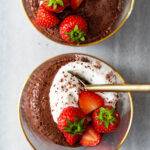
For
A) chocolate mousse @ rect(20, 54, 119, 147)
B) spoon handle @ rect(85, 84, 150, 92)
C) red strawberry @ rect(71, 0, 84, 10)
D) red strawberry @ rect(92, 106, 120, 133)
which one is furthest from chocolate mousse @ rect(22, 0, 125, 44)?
red strawberry @ rect(92, 106, 120, 133)

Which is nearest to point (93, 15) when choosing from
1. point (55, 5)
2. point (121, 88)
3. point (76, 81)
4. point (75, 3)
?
point (75, 3)

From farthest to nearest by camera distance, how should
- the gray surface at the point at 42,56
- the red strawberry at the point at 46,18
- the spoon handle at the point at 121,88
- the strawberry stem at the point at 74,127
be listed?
the gray surface at the point at 42,56 < the red strawberry at the point at 46,18 < the strawberry stem at the point at 74,127 < the spoon handle at the point at 121,88

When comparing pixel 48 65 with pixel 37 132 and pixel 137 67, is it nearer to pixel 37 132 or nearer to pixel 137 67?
pixel 37 132

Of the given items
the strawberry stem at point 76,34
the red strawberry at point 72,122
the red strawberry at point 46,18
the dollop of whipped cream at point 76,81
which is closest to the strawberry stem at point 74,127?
the red strawberry at point 72,122

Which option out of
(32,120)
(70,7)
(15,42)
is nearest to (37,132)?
(32,120)

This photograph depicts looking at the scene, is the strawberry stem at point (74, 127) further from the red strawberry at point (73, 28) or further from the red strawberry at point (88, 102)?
the red strawberry at point (73, 28)

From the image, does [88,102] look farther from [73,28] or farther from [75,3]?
[75,3]
